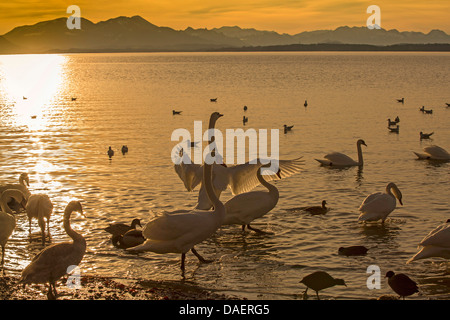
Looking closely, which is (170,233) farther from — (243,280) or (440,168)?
(440,168)

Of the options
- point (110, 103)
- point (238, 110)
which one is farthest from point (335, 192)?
point (110, 103)

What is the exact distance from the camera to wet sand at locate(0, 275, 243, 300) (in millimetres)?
9930

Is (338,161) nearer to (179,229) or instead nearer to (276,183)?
(276,183)

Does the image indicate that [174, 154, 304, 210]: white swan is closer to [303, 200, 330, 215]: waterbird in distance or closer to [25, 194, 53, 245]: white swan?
[303, 200, 330, 215]: waterbird in distance

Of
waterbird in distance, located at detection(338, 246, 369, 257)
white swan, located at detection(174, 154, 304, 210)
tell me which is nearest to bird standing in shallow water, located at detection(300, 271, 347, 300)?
waterbird in distance, located at detection(338, 246, 369, 257)

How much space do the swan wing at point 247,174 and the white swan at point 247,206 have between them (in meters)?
0.71

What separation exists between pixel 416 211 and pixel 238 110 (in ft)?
101

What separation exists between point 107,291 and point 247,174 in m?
6.13

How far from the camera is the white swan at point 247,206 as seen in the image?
14430 mm

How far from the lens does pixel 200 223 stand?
11242mm

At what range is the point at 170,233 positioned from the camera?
11.2 meters

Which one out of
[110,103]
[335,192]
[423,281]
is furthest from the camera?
[110,103]

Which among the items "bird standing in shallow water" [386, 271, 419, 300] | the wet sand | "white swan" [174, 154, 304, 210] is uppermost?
"white swan" [174, 154, 304, 210]

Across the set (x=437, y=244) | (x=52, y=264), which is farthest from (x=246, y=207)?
(x=52, y=264)
